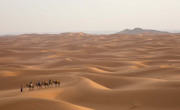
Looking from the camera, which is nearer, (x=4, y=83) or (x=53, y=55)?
(x=4, y=83)

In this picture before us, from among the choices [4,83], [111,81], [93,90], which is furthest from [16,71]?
[93,90]

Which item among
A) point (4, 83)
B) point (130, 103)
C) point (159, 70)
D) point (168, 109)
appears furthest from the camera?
point (159, 70)

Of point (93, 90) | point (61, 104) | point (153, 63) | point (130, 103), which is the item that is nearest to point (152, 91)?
point (130, 103)

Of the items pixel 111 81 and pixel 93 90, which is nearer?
pixel 93 90

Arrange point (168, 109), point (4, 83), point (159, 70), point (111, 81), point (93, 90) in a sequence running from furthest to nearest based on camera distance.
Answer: point (159, 70) < point (4, 83) < point (111, 81) < point (93, 90) < point (168, 109)

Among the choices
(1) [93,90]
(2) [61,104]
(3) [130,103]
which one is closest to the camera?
(2) [61,104]

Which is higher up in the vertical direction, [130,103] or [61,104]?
[61,104]

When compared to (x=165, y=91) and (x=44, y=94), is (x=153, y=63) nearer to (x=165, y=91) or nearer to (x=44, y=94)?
(x=165, y=91)

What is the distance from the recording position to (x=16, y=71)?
14.0m

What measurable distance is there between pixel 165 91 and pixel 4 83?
8190 millimetres

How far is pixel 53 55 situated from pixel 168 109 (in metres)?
22.7

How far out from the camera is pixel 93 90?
25.1 ft

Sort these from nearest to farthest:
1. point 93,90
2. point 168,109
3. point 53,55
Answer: point 168,109 < point 93,90 < point 53,55

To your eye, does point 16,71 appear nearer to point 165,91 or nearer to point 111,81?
point 111,81
